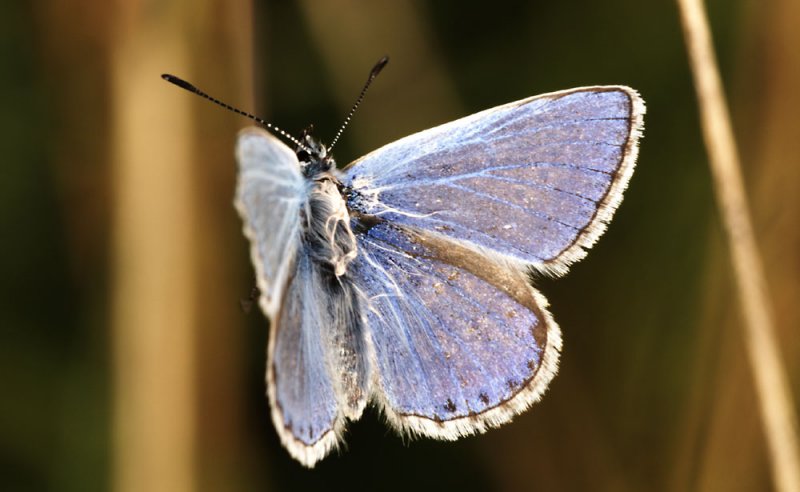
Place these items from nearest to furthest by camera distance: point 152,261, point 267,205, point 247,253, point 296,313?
point 267,205, point 296,313, point 152,261, point 247,253

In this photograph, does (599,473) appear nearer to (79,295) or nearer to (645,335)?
(645,335)

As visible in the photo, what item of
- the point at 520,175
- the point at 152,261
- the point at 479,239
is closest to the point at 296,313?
the point at 479,239

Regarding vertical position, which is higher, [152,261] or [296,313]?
[296,313]

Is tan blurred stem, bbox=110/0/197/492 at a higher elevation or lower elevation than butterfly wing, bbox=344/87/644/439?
lower

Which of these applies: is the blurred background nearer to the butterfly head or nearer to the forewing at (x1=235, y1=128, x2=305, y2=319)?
the butterfly head

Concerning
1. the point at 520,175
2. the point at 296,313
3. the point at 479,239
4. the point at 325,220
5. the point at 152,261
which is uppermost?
the point at 520,175

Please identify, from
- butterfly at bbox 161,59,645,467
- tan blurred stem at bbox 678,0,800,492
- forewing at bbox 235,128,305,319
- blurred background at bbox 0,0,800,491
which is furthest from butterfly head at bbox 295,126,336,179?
tan blurred stem at bbox 678,0,800,492

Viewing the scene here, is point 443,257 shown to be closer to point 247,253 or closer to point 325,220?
point 325,220
